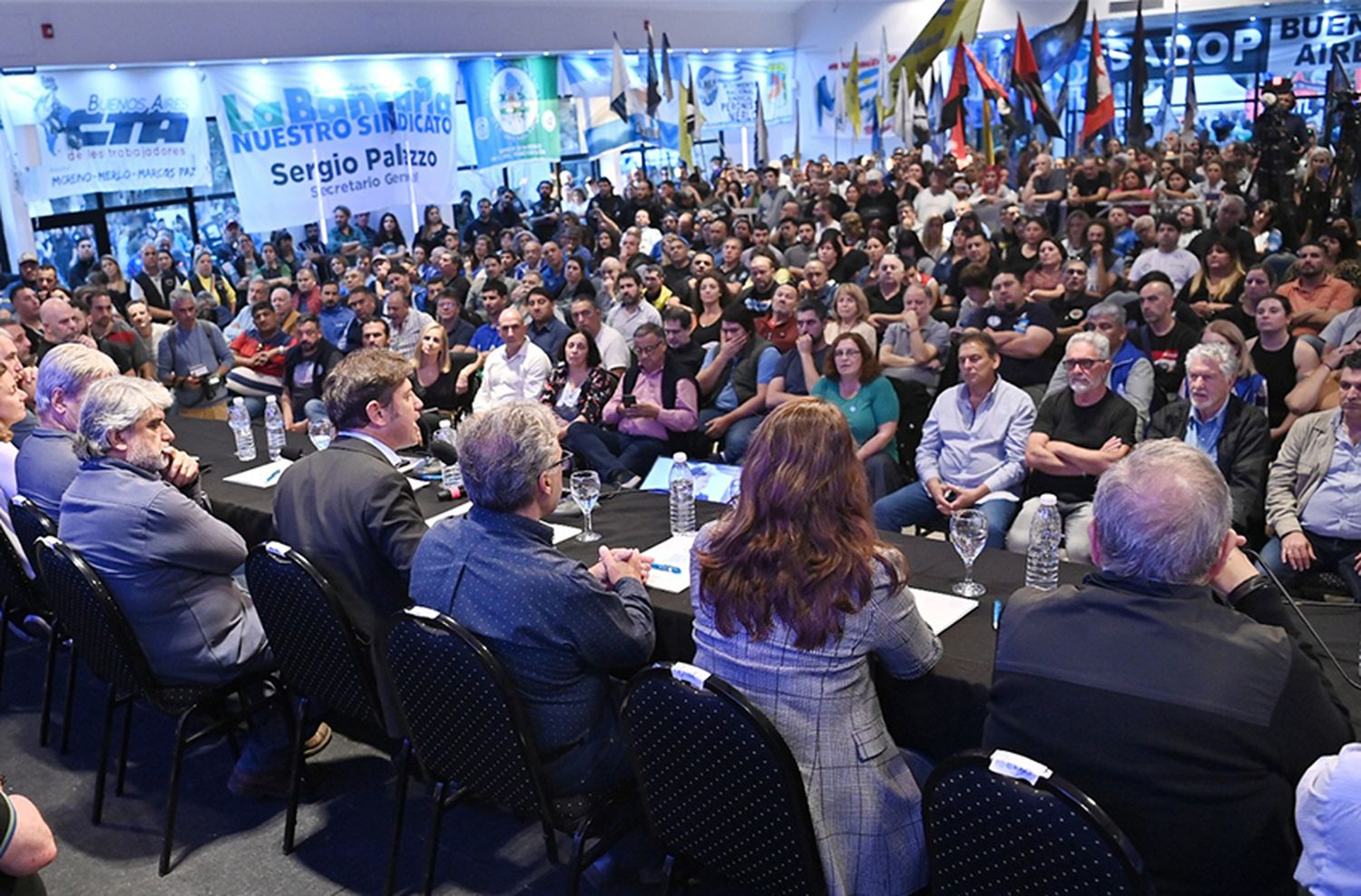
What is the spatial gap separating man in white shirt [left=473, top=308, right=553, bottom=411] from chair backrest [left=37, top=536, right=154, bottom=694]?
2.99 m

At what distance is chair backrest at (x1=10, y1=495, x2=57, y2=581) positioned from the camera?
10.6ft

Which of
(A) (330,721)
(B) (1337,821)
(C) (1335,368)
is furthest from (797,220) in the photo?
(B) (1337,821)

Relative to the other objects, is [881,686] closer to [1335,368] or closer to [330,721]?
[330,721]

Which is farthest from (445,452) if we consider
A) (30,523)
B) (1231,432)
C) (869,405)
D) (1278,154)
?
(1278,154)

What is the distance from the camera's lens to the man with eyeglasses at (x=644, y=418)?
539 cm

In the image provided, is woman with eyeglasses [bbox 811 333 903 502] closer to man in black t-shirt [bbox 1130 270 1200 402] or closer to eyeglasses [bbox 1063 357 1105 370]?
eyeglasses [bbox 1063 357 1105 370]

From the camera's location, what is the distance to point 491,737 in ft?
7.69

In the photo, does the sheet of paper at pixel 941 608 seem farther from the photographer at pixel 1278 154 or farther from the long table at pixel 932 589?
the photographer at pixel 1278 154

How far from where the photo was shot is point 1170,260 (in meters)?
7.58

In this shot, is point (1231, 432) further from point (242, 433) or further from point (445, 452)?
point (242, 433)

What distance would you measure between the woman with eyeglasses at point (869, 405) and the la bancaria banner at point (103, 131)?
9.86 metres

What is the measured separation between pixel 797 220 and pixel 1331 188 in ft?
15.1

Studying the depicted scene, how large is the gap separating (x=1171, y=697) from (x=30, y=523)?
309 cm

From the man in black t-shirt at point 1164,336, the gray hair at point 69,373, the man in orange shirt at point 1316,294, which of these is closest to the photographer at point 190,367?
the gray hair at point 69,373
